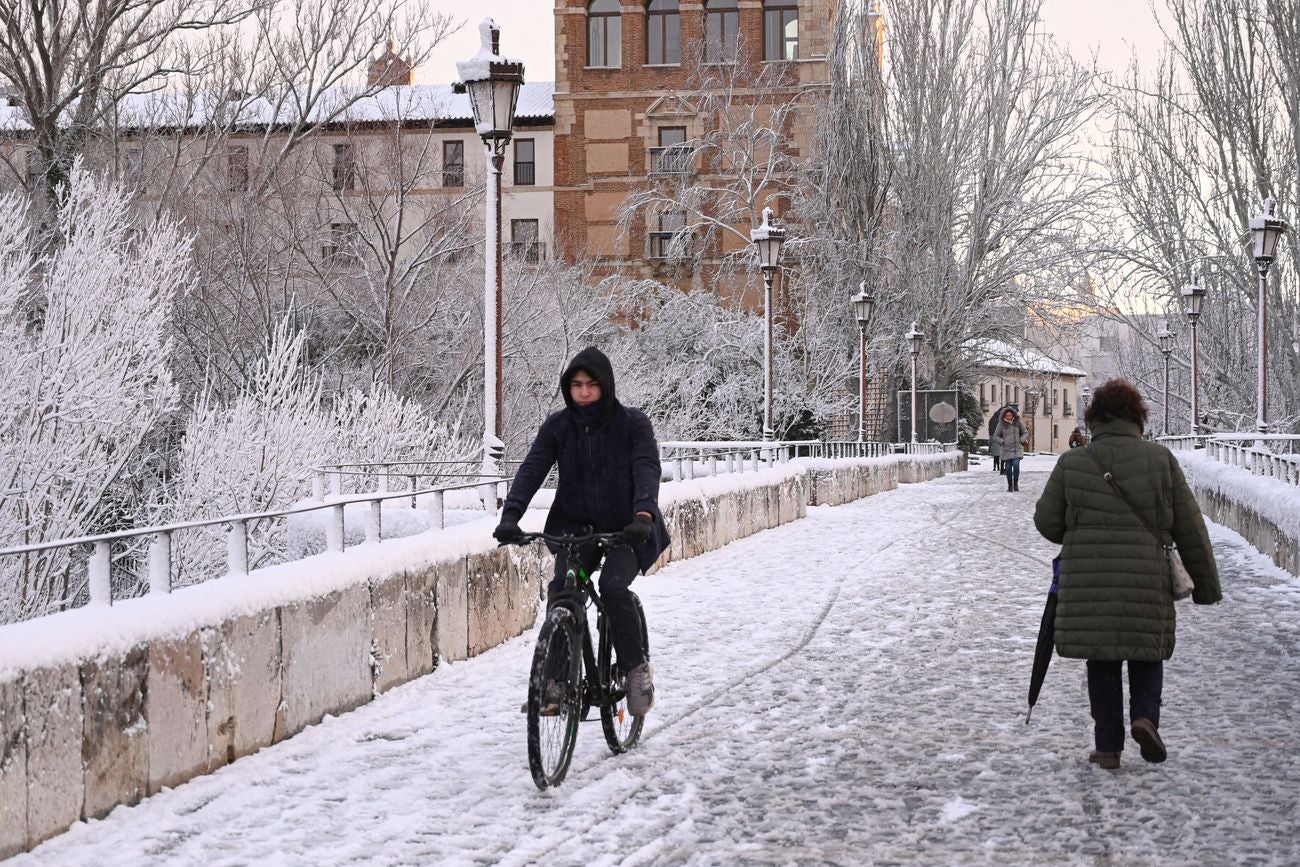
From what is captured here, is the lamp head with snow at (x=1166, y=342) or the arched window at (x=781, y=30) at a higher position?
the arched window at (x=781, y=30)

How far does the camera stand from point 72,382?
17703mm

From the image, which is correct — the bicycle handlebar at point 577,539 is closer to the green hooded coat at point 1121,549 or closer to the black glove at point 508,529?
the black glove at point 508,529

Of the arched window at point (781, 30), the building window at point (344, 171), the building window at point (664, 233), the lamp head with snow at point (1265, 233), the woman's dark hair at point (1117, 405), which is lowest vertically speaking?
the woman's dark hair at point (1117, 405)

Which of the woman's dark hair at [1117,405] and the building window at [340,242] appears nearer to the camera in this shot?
the woman's dark hair at [1117,405]

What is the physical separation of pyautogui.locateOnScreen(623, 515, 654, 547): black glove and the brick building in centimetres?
5055

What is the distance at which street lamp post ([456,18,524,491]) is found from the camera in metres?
13.0

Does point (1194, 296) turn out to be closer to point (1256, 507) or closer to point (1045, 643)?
point (1256, 507)

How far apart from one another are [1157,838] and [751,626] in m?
6.08

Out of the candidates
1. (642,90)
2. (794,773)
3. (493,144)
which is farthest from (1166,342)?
(794,773)

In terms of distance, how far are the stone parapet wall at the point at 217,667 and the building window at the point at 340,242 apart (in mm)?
25976

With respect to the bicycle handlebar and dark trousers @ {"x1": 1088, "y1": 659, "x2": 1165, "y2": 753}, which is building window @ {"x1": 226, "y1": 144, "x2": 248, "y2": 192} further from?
dark trousers @ {"x1": 1088, "y1": 659, "x2": 1165, "y2": 753}

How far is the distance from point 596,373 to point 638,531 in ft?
2.43

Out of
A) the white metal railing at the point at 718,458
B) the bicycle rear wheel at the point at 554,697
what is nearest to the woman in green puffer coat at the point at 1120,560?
the bicycle rear wheel at the point at 554,697

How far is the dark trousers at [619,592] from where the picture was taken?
679 centimetres
